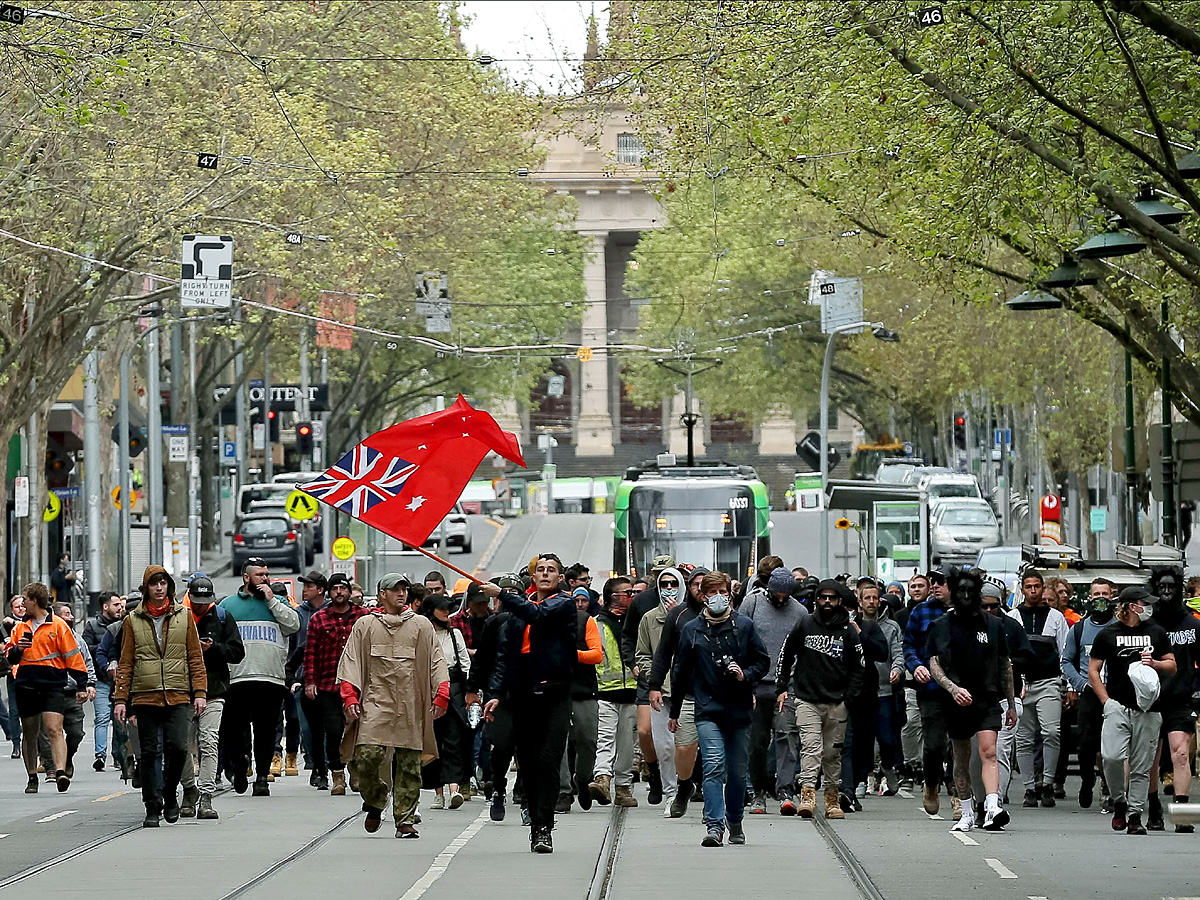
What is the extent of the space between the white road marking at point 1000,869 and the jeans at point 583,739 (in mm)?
3369

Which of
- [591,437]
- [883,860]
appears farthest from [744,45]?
[591,437]

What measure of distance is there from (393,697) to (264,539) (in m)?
40.7

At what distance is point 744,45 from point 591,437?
86.4 m

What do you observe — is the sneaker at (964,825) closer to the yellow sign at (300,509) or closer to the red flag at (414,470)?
the red flag at (414,470)

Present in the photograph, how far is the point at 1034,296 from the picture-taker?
23062 millimetres

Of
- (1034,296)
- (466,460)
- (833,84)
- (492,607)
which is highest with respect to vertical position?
(833,84)

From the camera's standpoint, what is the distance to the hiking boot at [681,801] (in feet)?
50.3

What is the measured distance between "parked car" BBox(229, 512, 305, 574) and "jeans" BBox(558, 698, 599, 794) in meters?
37.8

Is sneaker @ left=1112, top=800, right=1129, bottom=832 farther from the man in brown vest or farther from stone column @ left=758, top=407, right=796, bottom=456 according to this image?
stone column @ left=758, top=407, right=796, bottom=456

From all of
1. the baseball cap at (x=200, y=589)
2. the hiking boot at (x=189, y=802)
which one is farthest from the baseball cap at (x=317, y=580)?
the hiking boot at (x=189, y=802)

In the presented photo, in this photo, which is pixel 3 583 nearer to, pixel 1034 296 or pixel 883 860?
pixel 1034 296

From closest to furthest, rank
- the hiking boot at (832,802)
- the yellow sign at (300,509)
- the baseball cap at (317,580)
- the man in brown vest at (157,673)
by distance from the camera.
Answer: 1. the man in brown vest at (157,673)
2. the hiking boot at (832,802)
3. the baseball cap at (317,580)
4. the yellow sign at (300,509)

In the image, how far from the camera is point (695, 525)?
35.7 m

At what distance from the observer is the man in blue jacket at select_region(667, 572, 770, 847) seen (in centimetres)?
1378
